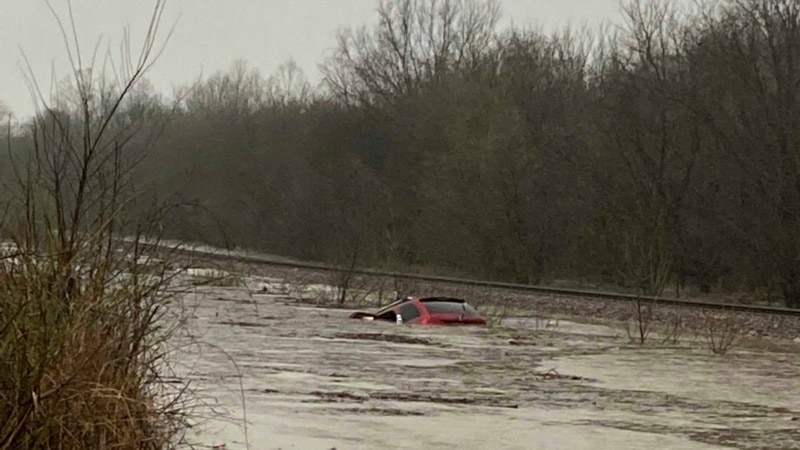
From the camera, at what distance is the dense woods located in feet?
153

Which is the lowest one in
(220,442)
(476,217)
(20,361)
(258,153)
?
(220,442)

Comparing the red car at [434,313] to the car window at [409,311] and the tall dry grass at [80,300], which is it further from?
the tall dry grass at [80,300]

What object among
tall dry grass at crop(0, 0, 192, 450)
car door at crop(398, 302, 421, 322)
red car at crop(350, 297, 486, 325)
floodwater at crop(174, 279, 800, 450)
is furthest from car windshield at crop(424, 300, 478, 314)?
tall dry grass at crop(0, 0, 192, 450)

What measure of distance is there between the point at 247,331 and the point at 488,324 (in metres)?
6.88

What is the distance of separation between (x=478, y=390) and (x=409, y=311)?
510 inches

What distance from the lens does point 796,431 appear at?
1509 centimetres

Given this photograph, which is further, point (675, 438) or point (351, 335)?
point (351, 335)

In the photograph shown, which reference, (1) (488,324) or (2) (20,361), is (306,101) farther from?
(2) (20,361)

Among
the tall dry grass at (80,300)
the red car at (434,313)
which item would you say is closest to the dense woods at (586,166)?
the red car at (434,313)

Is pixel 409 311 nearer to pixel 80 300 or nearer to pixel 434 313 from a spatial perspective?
pixel 434 313

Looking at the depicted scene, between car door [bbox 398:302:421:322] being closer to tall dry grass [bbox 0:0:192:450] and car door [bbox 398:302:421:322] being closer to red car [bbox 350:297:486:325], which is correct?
red car [bbox 350:297:486:325]

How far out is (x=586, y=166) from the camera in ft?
185

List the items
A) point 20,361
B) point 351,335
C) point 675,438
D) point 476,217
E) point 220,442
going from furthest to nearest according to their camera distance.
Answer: point 476,217
point 351,335
point 675,438
point 220,442
point 20,361

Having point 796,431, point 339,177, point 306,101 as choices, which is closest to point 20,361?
point 796,431
